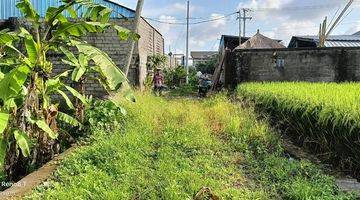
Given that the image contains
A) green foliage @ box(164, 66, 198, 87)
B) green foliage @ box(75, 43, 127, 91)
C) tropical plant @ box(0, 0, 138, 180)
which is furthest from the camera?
green foliage @ box(164, 66, 198, 87)

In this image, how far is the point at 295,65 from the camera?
1414 centimetres

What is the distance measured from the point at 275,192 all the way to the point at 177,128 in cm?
274

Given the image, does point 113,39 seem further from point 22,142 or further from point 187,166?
point 187,166

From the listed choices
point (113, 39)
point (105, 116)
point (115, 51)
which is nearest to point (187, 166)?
point (105, 116)

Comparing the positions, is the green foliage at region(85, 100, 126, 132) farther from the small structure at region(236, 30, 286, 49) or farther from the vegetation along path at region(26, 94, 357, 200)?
the small structure at region(236, 30, 286, 49)

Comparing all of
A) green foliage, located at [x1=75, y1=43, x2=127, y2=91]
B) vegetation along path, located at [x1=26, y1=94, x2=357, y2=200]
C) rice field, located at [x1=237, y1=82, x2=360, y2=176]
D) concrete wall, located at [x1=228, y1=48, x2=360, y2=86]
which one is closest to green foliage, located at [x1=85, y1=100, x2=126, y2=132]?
vegetation along path, located at [x1=26, y1=94, x2=357, y2=200]

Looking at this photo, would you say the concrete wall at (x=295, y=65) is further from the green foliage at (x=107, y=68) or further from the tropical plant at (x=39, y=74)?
the green foliage at (x=107, y=68)

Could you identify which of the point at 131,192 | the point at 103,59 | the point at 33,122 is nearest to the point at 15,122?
the point at 33,122

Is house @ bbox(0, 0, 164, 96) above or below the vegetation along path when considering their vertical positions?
above

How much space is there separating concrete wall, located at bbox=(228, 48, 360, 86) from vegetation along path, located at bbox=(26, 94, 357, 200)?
7.57m

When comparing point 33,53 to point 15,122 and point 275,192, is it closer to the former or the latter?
point 15,122

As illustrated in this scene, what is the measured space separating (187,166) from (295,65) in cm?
1043

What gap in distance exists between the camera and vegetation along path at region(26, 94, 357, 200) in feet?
12.5

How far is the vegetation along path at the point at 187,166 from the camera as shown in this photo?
12.5 ft
